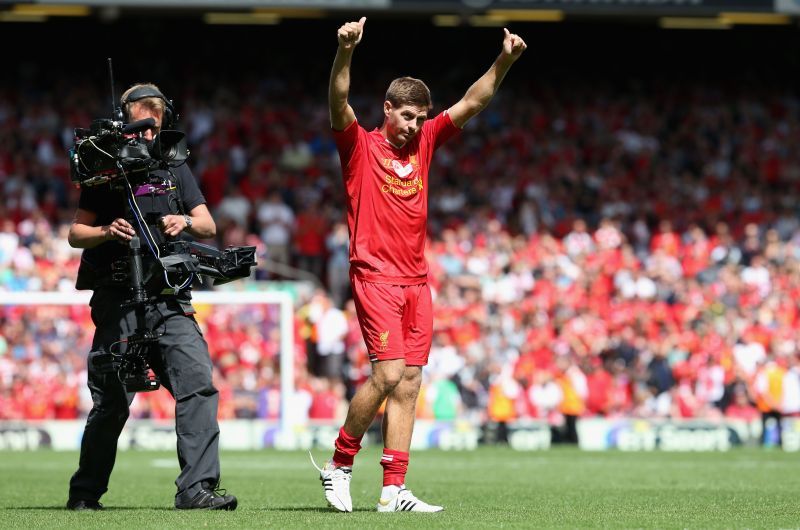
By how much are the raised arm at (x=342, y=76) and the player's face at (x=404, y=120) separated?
0.26 metres

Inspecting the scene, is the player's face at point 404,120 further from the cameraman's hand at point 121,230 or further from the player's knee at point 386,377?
the cameraman's hand at point 121,230

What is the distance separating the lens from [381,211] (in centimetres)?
780

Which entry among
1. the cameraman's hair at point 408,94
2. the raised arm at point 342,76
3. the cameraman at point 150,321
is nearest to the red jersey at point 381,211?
the raised arm at point 342,76

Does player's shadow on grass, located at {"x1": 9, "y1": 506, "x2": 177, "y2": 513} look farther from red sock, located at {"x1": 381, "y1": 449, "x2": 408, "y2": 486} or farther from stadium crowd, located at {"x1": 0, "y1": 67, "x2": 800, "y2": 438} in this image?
stadium crowd, located at {"x1": 0, "y1": 67, "x2": 800, "y2": 438}

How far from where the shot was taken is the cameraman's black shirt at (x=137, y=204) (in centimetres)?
782

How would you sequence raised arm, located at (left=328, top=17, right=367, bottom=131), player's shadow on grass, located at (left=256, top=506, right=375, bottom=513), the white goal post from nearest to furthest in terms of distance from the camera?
1. raised arm, located at (left=328, top=17, right=367, bottom=131)
2. player's shadow on grass, located at (left=256, top=506, right=375, bottom=513)
3. the white goal post

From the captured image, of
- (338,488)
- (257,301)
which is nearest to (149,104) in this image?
(338,488)

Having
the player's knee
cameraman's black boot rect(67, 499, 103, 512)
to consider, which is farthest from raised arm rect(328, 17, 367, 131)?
cameraman's black boot rect(67, 499, 103, 512)

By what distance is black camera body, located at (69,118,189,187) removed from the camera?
757 cm

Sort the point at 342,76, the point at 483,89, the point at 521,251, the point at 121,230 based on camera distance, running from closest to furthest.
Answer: the point at 342,76 → the point at 121,230 → the point at 483,89 → the point at 521,251

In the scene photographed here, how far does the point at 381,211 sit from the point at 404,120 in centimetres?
54

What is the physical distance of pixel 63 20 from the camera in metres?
27.2

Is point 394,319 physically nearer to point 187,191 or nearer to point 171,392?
point 171,392

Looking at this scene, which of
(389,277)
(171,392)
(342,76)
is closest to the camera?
(342,76)
